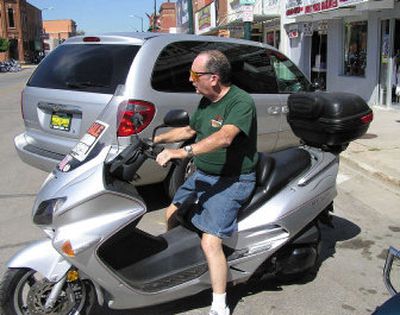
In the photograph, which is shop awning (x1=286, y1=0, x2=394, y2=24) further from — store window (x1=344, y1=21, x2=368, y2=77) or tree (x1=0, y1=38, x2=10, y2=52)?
tree (x1=0, y1=38, x2=10, y2=52)

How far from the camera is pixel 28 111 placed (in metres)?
6.19

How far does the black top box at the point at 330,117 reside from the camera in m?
4.13

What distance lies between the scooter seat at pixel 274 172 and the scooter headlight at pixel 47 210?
1.21 meters

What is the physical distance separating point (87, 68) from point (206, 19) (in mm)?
31101

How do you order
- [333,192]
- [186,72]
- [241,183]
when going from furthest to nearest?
1. [186,72]
2. [333,192]
3. [241,183]

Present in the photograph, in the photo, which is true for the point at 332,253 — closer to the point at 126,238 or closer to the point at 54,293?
the point at 126,238

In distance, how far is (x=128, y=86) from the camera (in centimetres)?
518

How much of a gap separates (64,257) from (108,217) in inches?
13.0

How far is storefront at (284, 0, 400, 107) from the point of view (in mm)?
13203

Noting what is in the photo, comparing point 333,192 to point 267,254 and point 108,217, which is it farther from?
point 108,217

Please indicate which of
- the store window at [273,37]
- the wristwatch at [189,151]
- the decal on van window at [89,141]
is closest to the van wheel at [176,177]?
the decal on van window at [89,141]

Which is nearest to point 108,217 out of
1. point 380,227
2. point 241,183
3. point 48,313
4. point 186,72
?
point 48,313

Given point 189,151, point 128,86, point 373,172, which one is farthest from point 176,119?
point 373,172

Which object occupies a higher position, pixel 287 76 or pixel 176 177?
pixel 287 76
